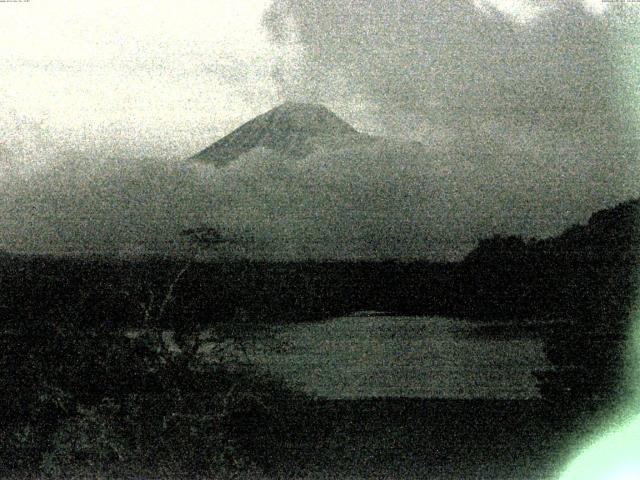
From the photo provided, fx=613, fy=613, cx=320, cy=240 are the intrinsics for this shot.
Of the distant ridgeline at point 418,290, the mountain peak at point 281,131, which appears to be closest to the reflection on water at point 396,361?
the distant ridgeline at point 418,290

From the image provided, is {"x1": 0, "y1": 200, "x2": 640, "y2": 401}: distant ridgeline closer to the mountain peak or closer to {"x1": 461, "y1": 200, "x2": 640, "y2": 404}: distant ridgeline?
{"x1": 461, "y1": 200, "x2": 640, "y2": 404}: distant ridgeline

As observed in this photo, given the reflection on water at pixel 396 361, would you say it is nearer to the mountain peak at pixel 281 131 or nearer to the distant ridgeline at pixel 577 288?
the distant ridgeline at pixel 577 288

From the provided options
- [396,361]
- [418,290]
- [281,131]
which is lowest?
[396,361]

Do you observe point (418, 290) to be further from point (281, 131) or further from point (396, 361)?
point (281, 131)

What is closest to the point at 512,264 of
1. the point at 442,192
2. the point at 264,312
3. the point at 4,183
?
the point at 442,192

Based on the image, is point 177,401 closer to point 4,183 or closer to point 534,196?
point 4,183

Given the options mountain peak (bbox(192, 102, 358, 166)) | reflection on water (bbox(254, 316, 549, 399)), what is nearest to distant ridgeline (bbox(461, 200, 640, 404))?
reflection on water (bbox(254, 316, 549, 399))

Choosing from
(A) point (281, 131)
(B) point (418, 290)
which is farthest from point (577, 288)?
(A) point (281, 131)
